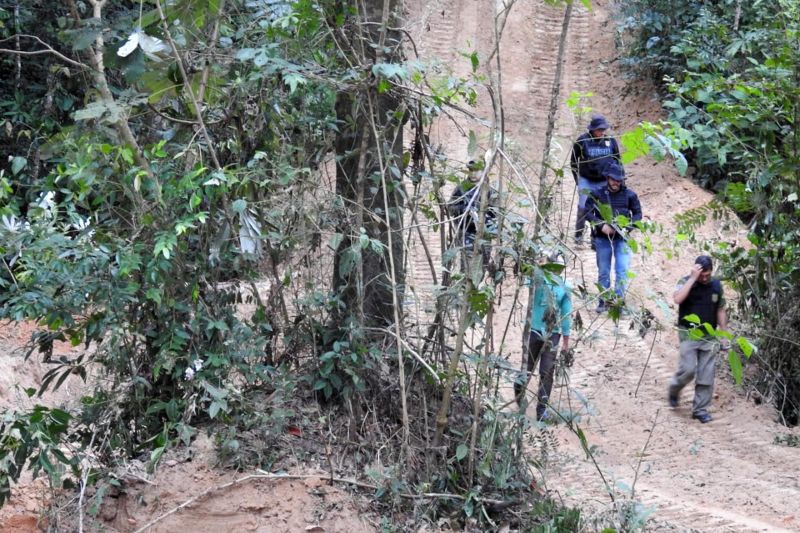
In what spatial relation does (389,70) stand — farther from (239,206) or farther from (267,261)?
(267,261)

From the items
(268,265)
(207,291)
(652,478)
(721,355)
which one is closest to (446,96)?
(268,265)

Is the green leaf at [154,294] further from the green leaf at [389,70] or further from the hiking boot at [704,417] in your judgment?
the hiking boot at [704,417]

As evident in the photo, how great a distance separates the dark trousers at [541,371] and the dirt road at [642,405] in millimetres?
170

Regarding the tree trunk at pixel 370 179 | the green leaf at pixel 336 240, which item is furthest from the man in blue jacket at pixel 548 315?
the green leaf at pixel 336 240

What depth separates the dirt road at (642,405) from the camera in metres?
6.27

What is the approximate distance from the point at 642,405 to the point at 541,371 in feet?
7.84

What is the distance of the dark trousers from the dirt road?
6.7 inches

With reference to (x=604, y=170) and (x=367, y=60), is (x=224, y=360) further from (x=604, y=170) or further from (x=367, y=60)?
(x=604, y=170)

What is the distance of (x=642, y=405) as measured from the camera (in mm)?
9148

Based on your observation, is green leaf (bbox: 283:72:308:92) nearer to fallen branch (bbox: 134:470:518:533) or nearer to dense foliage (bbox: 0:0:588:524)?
dense foliage (bbox: 0:0:588:524)

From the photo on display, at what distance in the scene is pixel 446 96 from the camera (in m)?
5.76

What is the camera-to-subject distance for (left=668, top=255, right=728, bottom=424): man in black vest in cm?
826

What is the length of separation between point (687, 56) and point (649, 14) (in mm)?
1559

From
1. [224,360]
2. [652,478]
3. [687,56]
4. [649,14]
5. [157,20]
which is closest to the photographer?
[157,20]
